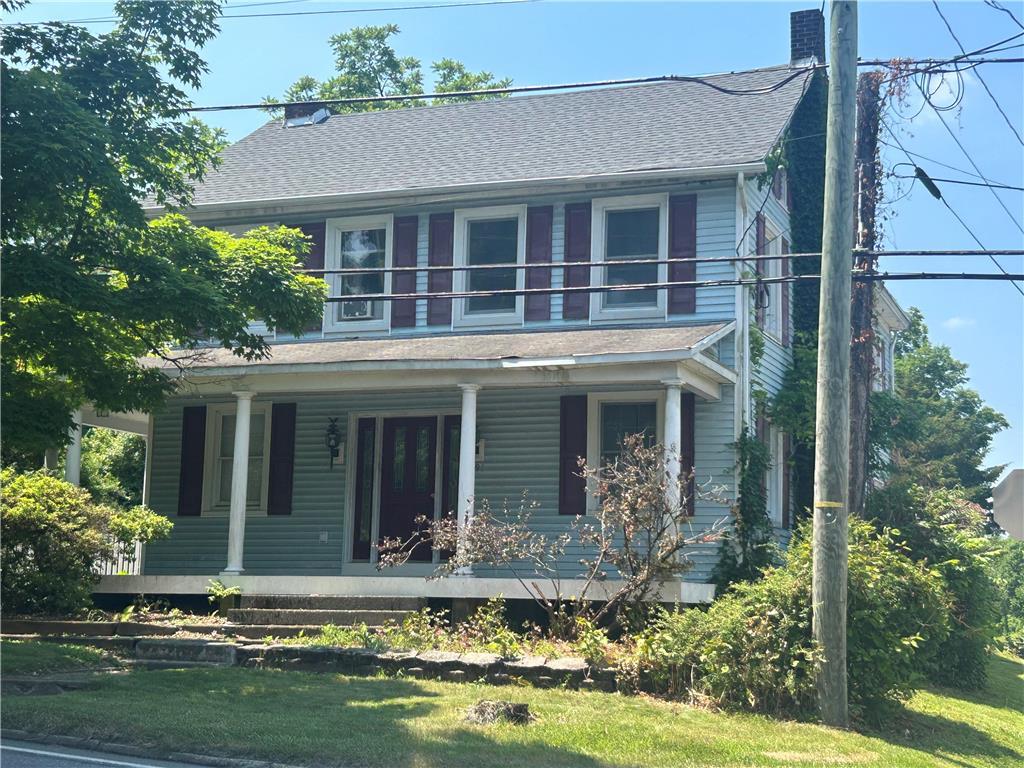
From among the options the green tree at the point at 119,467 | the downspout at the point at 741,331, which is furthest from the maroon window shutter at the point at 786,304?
the green tree at the point at 119,467

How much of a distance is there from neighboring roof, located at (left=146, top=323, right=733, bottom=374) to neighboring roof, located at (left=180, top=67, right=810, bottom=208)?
239 centimetres

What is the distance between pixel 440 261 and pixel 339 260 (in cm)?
180

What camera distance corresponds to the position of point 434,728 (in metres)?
9.73

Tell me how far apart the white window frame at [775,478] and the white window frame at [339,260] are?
20.9ft

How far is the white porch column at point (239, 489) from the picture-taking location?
1641cm

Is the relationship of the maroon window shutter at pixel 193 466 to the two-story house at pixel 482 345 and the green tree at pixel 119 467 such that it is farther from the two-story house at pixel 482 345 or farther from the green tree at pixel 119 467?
the green tree at pixel 119 467

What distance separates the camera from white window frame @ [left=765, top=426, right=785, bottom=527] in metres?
18.5

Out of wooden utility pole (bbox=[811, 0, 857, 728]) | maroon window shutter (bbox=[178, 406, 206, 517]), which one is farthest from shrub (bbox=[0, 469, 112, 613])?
wooden utility pole (bbox=[811, 0, 857, 728])

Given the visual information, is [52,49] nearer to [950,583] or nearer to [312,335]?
[312,335]

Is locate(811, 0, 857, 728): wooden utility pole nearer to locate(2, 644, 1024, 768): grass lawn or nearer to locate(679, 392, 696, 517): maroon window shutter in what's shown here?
locate(2, 644, 1024, 768): grass lawn

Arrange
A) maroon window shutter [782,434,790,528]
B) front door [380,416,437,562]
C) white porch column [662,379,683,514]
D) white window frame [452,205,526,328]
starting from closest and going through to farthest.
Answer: white porch column [662,379,683,514]
white window frame [452,205,526,328]
front door [380,416,437,562]
maroon window shutter [782,434,790,528]

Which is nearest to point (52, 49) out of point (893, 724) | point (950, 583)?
point (893, 724)

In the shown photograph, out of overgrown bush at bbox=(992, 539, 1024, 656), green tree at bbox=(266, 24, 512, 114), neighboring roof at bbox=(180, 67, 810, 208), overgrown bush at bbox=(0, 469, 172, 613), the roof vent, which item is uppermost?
green tree at bbox=(266, 24, 512, 114)

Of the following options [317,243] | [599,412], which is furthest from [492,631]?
[317,243]
